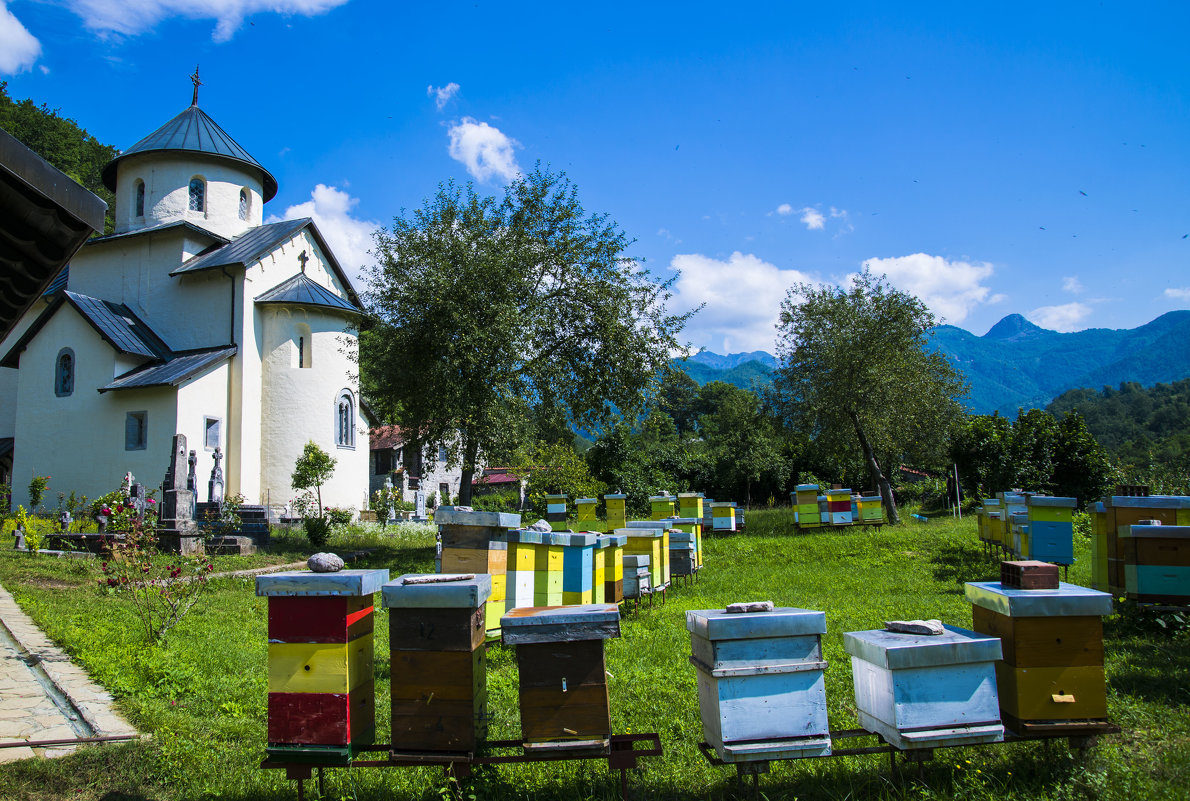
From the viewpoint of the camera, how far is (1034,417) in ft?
80.1

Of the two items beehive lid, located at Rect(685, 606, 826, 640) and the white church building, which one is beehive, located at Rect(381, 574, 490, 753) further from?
the white church building

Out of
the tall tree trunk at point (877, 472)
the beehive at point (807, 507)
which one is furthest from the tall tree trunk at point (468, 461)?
the tall tree trunk at point (877, 472)

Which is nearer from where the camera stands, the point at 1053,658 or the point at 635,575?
the point at 1053,658

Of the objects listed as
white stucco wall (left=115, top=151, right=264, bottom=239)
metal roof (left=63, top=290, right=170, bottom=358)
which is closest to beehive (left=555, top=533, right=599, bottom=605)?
metal roof (left=63, top=290, right=170, bottom=358)

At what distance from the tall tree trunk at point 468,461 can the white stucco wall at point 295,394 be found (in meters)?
6.75

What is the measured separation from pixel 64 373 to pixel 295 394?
7.03m

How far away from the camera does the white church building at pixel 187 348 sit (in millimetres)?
20891

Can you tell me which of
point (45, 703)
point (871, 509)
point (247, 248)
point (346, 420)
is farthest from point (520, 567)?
point (247, 248)

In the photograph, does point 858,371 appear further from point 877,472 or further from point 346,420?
point 346,420

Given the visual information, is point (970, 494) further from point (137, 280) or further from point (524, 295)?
point (137, 280)

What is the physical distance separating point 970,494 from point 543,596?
2405 centimetres

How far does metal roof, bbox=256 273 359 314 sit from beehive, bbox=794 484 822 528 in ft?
47.6

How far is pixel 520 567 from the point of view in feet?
20.9

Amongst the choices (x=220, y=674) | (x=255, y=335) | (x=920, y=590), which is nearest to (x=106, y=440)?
(x=255, y=335)
